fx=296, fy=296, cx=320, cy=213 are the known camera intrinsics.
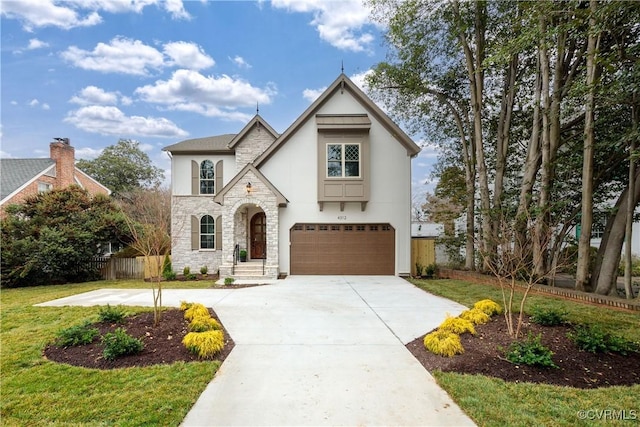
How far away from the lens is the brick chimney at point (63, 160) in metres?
20.4

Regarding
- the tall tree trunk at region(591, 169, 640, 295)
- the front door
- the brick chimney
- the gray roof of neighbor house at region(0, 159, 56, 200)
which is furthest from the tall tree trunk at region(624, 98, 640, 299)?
the brick chimney

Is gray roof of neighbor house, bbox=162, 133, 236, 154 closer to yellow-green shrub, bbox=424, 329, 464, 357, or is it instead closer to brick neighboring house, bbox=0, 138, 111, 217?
brick neighboring house, bbox=0, 138, 111, 217

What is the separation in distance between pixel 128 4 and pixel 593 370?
16305 millimetres

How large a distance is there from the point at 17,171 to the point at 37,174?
60.5 inches

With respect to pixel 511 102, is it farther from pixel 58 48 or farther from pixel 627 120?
pixel 58 48

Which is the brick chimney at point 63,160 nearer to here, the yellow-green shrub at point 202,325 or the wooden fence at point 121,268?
the wooden fence at point 121,268

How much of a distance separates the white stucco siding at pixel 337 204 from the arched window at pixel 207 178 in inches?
135

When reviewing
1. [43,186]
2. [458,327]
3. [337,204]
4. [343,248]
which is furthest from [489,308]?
[43,186]

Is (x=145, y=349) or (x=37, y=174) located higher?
(x=37, y=174)

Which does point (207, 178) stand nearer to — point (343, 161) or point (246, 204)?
point (246, 204)

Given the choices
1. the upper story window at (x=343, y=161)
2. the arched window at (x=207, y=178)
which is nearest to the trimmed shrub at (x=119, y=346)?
the upper story window at (x=343, y=161)

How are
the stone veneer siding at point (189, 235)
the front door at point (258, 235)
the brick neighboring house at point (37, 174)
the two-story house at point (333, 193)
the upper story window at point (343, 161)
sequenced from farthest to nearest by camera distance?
the brick neighboring house at point (37, 174) < the stone veneer siding at point (189, 235) < the front door at point (258, 235) < the upper story window at point (343, 161) < the two-story house at point (333, 193)

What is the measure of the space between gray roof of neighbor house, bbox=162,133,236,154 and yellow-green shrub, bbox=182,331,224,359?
11.7m

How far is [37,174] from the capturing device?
18.7 metres
